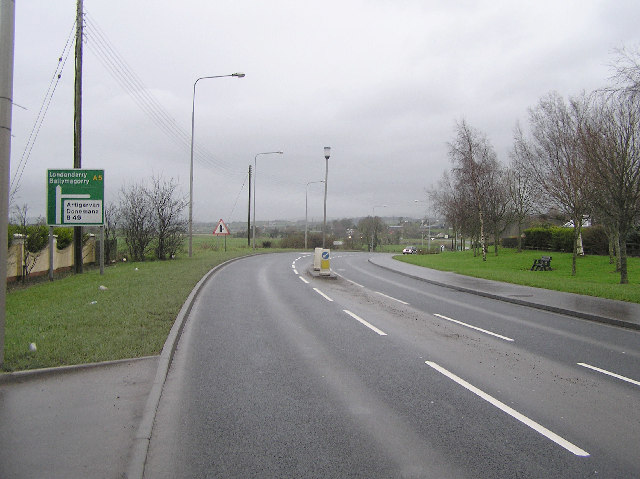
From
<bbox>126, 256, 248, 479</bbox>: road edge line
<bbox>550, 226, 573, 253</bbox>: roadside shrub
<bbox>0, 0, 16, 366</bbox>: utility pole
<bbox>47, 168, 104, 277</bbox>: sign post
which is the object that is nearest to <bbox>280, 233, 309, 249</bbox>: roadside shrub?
<bbox>550, 226, 573, 253</bbox>: roadside shrub

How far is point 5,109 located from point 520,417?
690 centimetres

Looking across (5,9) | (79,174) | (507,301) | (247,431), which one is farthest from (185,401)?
(79,174)

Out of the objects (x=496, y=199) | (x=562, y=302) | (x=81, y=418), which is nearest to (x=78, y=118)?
(x=81, y=418)

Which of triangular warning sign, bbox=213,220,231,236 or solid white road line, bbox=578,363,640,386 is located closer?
solid white road line, bbox=578,363,640,386

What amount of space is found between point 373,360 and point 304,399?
1.87 metres

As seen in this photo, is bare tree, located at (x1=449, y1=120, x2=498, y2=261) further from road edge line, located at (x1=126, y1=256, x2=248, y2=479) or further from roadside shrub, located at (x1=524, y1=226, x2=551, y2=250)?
road edge line, located at (x1=126, y1=256, x2=248, y2=479)


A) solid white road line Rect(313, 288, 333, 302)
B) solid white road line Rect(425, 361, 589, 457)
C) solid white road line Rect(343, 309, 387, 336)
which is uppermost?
solid white road line Rect(425, 361, 589, 457)

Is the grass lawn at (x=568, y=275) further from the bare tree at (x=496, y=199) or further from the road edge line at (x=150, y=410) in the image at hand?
the road edge line at (x=150, y=410)

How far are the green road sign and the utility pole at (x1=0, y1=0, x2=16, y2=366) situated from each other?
11697mm

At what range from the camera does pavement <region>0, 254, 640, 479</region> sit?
3455mm

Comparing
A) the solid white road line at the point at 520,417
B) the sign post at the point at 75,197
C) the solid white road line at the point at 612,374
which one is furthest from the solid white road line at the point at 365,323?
the sign post at the point at 75,197

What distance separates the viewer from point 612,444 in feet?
13.1

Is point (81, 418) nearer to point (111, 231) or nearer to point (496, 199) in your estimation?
point (111, 231)

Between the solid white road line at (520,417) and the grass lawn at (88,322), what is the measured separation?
4.07 m
